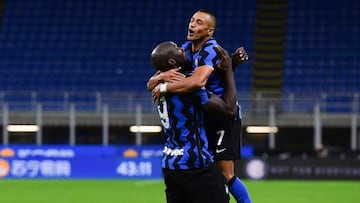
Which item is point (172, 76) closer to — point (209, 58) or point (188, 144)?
point (209, 58)

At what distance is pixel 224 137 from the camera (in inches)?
261

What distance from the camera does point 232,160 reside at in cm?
690

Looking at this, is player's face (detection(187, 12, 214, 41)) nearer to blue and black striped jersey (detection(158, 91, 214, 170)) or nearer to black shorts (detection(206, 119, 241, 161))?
blue and black striped jersey (detection(158, 91, 214, 170))

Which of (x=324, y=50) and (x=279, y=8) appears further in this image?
(x=279, y=8)

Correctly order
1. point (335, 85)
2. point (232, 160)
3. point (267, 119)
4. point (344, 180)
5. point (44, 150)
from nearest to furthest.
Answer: point (232, 160), point (344, 180), point (44, 150), point (267, 119), point (335, 85)

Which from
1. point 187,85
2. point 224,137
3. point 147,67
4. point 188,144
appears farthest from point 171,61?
point 147,67

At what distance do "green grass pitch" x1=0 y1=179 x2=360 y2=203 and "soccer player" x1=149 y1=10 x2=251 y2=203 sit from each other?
516 centimetres

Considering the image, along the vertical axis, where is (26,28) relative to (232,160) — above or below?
above

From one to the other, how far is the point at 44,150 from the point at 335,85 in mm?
9306

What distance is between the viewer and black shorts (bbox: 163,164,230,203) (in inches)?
203

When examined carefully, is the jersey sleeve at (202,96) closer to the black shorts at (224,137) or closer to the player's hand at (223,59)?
the player's hand at (223,59)

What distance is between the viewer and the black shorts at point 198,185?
5.15m

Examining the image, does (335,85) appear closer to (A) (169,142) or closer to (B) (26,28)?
(B) (26,28)

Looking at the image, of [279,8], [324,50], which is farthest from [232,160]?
[279,8]
